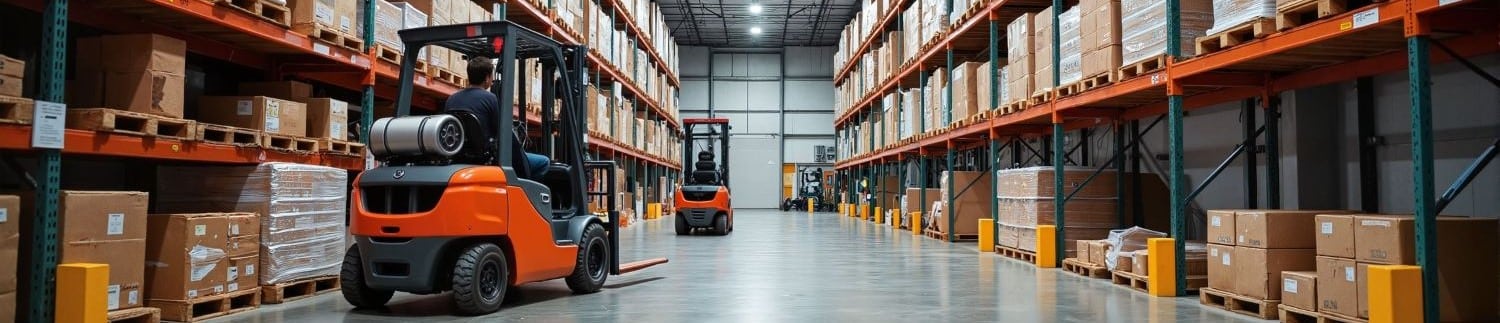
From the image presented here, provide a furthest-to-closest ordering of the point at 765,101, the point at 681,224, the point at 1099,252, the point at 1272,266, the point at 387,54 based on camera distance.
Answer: the point at 765,101, the point at 681,224, the point at 1099,252, the point at 387,54, the point at 1272,266

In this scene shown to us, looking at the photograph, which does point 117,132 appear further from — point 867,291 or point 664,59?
point 664,59

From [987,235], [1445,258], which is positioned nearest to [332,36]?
[1445,258]

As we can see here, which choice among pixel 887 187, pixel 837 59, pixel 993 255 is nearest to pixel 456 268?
pixel 993 255

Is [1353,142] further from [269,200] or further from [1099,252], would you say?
[269,200]

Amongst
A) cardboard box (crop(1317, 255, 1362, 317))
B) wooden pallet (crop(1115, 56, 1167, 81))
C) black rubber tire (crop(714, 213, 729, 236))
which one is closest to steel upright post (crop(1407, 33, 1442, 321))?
cardboard box (crop(1317, 255, 1362, 317))

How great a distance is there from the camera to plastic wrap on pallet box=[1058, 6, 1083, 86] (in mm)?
7584

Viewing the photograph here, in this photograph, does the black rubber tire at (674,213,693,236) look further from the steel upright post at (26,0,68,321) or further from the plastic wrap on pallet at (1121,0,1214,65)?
the steel upright post at (26,0,68,321)

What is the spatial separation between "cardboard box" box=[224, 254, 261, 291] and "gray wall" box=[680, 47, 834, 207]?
2678cm

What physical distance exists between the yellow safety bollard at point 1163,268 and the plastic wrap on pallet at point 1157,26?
140 cm

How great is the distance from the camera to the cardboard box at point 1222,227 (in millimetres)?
5465

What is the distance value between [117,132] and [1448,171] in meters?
8.74

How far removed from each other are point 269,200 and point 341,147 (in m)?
1.11

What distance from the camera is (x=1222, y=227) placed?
5.59 meters

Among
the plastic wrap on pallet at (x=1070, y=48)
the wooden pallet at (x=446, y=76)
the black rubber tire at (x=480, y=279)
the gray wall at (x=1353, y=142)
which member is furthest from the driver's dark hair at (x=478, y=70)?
the gray wall at (x=1353, y=142)
